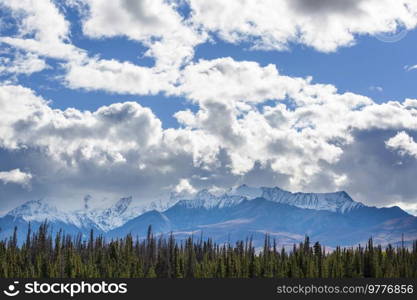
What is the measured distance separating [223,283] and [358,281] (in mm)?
24913

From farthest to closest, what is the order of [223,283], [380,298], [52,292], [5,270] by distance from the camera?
[5,270], [223,283], [380,298], [52,292]

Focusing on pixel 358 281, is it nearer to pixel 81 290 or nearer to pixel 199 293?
pixel 199 293

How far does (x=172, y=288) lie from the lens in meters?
96.4

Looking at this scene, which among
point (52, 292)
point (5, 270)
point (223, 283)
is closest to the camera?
point (52, 292)

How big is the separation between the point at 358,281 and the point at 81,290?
47.8 meters

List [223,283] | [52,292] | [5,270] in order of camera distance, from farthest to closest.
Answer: [5,270] → [223,283] → [52,292]

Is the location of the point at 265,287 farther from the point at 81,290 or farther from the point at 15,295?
the point at 15,295

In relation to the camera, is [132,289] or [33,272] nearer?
[132,289]

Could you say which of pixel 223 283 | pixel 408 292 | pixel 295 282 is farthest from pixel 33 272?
pixel 408 292

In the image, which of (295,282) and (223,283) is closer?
(295,282)

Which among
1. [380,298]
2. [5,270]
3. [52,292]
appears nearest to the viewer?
[52,292]

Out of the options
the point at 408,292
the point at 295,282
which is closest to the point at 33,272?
the point at 295,282

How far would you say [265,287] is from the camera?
103938 millimetres

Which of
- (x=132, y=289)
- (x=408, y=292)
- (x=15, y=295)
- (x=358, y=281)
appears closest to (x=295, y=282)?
(x=358, y=281)
